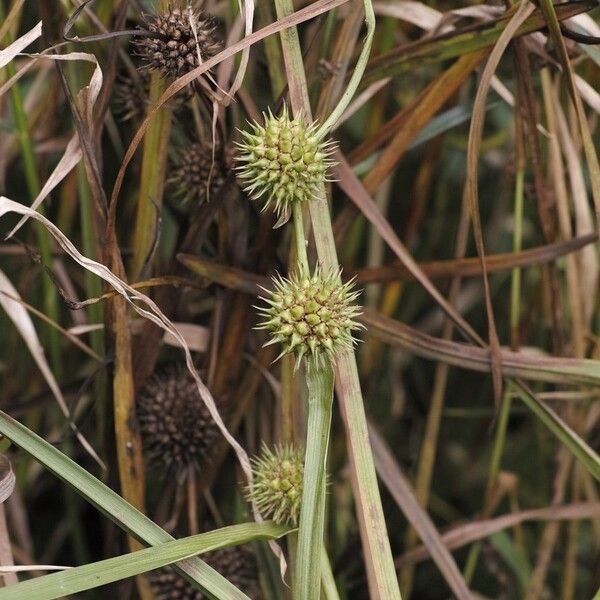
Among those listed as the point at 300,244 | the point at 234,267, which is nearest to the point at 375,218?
the point at 234,267

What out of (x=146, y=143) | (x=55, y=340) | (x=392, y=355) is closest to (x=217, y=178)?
(x=146, y=143)

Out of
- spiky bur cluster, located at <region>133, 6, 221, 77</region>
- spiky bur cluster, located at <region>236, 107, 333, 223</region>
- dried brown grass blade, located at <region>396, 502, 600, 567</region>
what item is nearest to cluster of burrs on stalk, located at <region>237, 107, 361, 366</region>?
spiky bur cluster, located at <region>236, 107, 333, 223</region>

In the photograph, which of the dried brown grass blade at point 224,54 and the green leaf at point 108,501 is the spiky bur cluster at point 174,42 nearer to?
the dried brown grass blade at point 224,54

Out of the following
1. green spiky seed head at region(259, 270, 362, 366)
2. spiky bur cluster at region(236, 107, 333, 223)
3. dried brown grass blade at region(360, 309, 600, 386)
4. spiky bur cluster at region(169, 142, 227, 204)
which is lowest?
dried brown grass blade at region(360, 309, 600, 386)

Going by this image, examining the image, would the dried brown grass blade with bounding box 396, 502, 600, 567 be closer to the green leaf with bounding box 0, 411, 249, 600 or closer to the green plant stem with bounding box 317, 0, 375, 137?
the green leaf with bounding box 0, 411, 249, 600

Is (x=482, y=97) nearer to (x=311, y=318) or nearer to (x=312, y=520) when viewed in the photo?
(x=311, y=318)

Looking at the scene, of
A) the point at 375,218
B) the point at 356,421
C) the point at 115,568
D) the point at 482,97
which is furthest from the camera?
the point at 375,218

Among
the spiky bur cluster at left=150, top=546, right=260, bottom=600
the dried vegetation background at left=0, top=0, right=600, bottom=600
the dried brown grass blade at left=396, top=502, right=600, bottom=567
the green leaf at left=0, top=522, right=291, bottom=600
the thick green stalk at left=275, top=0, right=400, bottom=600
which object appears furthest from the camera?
the dried brown grass blade at left=396, top=502, right=600, bottom=567
